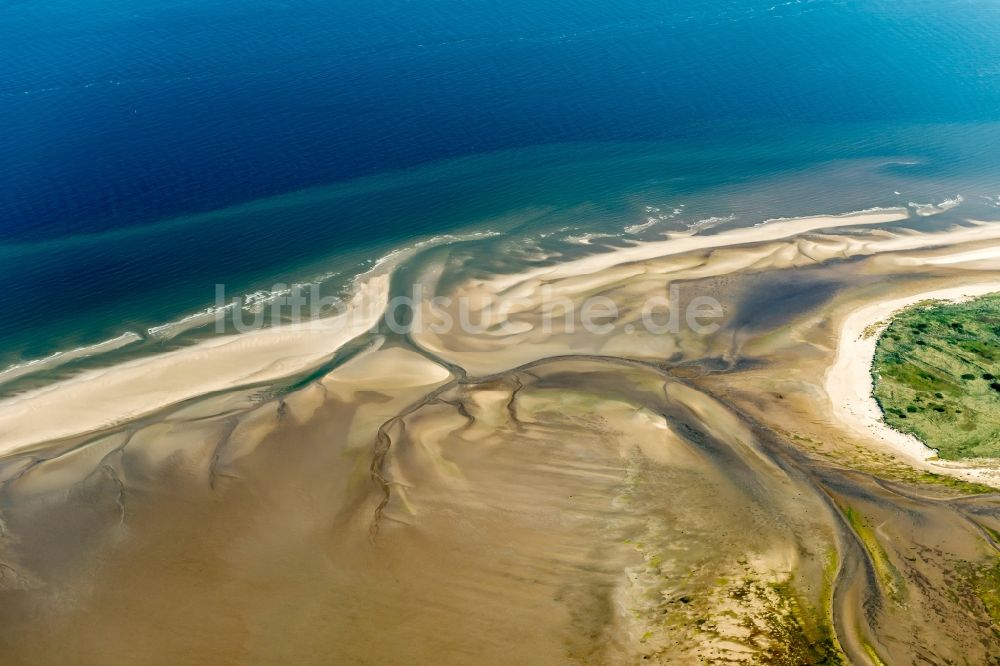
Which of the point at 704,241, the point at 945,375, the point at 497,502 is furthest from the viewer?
the point at 704,241

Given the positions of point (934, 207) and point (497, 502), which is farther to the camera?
point (934, 207)

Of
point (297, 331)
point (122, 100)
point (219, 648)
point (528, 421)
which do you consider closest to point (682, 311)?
point (528, 421)

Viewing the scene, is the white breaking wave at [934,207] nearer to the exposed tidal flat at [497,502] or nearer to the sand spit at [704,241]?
the sand spit at [704,241]

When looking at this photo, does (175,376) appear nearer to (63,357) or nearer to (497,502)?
(63,357)

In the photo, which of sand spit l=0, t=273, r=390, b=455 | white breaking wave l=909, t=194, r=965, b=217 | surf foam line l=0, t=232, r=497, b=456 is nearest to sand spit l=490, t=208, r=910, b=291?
white breaking wave l=909, t=194, r=965, b=217

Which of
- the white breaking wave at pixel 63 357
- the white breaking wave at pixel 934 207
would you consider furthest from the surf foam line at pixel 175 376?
the white breaking wave at pixel 934 207

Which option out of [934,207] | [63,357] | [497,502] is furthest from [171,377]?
[934,207]

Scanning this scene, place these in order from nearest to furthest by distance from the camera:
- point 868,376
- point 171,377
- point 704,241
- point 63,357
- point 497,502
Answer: point 497,502 < point 868,376 < point 171,377 < point 63,357 < point 704,241
